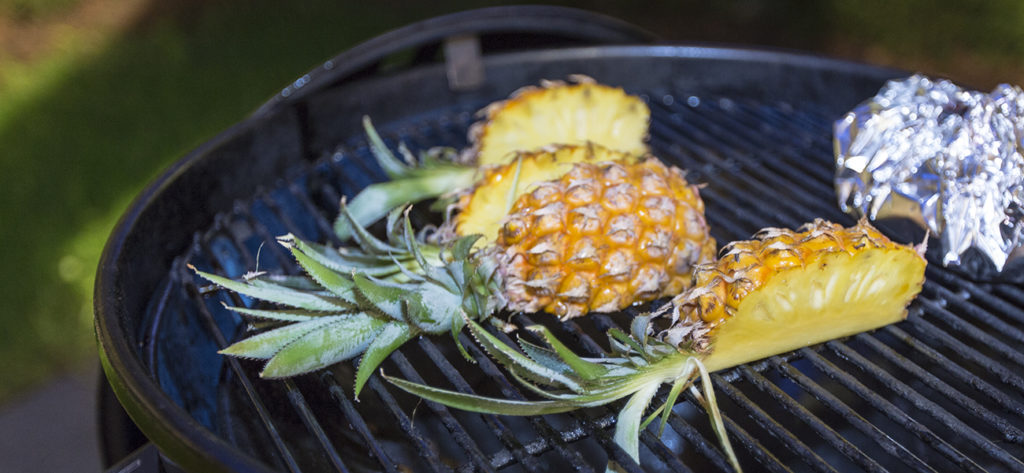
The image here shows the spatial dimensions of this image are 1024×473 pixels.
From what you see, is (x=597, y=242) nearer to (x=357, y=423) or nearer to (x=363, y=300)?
(x=363, y=300)

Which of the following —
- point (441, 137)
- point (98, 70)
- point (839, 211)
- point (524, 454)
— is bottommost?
point (839, 211)

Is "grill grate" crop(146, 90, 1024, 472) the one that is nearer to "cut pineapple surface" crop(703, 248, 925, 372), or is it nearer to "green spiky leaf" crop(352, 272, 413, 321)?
"cut pineapple surface" crop(703, 248, 925, 372)

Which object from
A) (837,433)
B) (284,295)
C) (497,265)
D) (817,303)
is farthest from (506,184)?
(837,433)

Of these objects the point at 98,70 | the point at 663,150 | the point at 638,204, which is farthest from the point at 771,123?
the point at 98,70

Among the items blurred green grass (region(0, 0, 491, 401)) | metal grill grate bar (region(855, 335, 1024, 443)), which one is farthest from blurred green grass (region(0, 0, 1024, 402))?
metal grill grate bar (region(855, 335, 1024, 443))

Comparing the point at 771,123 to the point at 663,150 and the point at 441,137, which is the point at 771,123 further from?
the point at 441,137

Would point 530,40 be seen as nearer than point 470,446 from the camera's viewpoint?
No
